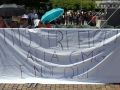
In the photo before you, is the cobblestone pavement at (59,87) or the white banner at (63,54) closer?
the cobblestone pavement at (59,87)

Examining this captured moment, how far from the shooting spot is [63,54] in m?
5.52

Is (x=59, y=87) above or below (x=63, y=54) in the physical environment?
below

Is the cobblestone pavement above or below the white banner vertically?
below

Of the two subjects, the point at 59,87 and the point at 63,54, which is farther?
the point at 63,54

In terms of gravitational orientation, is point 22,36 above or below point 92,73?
above

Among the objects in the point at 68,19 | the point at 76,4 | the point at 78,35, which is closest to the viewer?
the point at 78,35

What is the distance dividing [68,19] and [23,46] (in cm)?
1864

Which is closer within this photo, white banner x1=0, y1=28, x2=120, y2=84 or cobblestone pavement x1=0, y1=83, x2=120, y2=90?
cobblestone pavement x1=0, y1=83, x2=120, y2=90

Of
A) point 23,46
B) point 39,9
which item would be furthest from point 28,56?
point 39,9

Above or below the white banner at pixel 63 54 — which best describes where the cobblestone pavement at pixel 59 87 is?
below

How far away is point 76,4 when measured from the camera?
183 ft

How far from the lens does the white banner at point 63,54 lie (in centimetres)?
546

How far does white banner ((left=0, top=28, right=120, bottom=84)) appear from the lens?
5461mm

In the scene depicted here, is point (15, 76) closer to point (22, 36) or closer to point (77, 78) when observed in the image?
point (22, 36)
